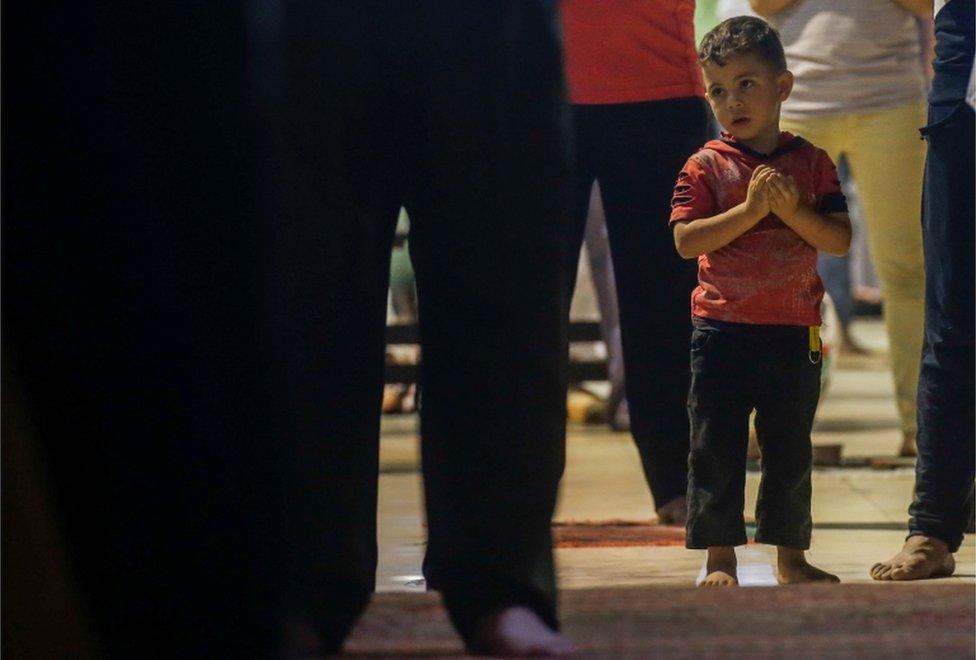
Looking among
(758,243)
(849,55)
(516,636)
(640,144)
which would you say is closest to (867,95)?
(849,55)

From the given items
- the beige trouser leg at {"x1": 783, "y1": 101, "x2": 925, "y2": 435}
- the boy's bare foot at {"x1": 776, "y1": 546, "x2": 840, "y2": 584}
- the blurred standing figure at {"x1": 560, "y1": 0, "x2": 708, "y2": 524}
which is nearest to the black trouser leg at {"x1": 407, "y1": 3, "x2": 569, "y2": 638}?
the boy's bare foot at {"x1": 776, "y1": 546, "x2": 840, "y2": 584}

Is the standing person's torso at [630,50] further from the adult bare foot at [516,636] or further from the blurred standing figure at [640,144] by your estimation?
the adult bare foot at [516,636]

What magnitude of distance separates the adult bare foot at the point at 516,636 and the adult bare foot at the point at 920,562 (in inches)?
46.6

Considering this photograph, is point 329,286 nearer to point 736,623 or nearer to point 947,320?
point 736,623

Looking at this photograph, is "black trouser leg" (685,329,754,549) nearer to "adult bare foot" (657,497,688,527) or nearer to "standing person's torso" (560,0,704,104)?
"standing person's torso" (560,0,704,104)

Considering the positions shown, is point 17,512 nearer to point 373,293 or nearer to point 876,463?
point 373,293

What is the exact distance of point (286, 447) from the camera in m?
2.88

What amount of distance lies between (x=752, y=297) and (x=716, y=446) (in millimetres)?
264

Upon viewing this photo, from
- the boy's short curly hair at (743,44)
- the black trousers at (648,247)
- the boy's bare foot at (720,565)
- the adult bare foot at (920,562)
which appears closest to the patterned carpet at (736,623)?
the boy's bare foot at (720,565)

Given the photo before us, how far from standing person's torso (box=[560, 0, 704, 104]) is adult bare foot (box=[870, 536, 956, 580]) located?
929mm

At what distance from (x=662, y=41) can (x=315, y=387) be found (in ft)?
4.47

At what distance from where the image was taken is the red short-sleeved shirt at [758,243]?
3.57m

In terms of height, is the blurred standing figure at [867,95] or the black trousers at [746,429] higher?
the blurred standing figure at [867,95]

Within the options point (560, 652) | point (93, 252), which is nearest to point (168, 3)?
point (93, 252)
